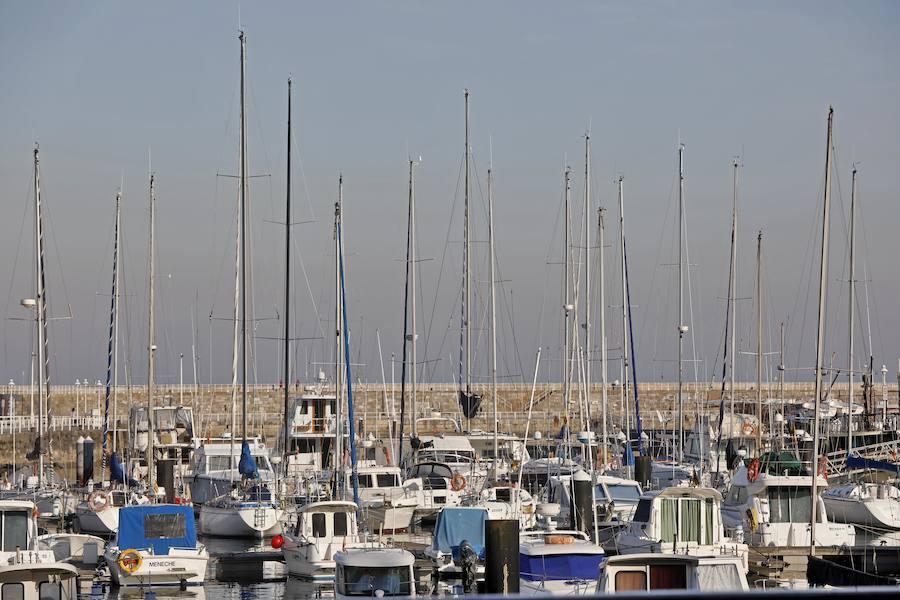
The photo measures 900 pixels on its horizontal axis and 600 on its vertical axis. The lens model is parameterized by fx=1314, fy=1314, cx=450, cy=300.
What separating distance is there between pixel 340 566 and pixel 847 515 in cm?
1436

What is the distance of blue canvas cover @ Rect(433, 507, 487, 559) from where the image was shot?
85.3 feet

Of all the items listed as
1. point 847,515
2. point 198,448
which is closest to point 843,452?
point 847,515

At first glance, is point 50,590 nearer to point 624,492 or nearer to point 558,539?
point 558,539

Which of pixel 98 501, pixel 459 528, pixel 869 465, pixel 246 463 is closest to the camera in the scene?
pixel 459 528

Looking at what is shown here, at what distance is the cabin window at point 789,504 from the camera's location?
27.4 meters

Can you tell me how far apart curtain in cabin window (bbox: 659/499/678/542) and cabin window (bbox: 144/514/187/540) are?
9.38m

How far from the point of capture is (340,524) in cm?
2670

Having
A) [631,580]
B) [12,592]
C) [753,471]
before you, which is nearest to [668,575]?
[631,580]

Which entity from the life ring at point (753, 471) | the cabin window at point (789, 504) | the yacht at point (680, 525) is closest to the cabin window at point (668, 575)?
the yacht at point (680, 525)

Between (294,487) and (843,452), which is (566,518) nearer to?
(294,487)

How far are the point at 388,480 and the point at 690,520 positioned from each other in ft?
39.0

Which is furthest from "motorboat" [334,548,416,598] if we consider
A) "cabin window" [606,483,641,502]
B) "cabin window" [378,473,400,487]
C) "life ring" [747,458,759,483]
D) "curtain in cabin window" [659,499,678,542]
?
"cabin window" [378,473,400,487]

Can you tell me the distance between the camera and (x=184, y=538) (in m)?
26.1

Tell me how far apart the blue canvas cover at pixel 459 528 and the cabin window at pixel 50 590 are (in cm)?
873
